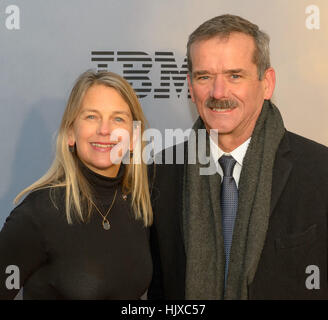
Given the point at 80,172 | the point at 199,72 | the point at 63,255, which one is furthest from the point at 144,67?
the point at 63,255

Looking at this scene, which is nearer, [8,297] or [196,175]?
[8,297]

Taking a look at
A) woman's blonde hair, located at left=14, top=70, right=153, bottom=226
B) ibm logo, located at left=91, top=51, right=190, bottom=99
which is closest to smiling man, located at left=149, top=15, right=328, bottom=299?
woman's blonde hair, located at left=14, top=70, right=153, bottom=226

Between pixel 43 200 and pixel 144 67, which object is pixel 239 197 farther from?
pixel 144 67

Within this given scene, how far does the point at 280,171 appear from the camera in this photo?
6.17ft

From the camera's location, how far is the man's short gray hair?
1990 millimetres

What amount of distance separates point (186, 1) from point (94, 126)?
93cm

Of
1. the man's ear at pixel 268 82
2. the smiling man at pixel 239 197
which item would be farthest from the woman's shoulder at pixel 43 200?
the man's ear at pixel 268 82

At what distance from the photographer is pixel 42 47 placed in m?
2.41

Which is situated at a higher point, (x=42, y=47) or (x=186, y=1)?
(x=186, y=1)

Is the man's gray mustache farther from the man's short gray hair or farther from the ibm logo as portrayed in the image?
the ibm logo

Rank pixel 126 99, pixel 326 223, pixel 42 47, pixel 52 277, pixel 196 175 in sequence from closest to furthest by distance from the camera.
A: 1. pixel 52 277
2. pixel 326 223
3. pixel 126 99
4. pixel 196 175
5. pixel 42 47

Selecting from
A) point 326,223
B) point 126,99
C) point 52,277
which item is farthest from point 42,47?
point 326,223
